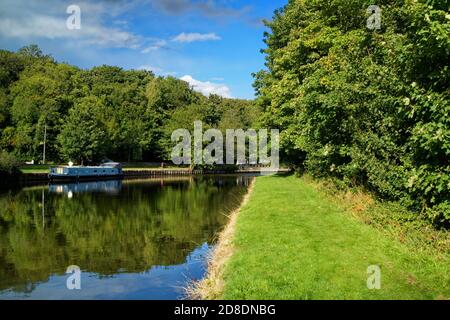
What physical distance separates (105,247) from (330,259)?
33.6 feet

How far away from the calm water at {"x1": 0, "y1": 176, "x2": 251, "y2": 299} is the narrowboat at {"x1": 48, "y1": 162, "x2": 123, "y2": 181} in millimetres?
24626

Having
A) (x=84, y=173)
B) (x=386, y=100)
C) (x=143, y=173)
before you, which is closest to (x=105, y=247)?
(x=386, y=100)

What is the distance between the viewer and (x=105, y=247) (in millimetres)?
17625

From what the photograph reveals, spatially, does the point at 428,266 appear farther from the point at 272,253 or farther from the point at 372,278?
the point at 272,253

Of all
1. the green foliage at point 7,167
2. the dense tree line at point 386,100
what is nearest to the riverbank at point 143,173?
the green foliage at point 7,167

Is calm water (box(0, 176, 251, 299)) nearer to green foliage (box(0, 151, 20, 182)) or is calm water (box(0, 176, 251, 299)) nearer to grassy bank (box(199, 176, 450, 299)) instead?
grassy bank (box(199, 176, 450, 299))

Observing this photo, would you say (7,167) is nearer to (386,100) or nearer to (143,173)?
(143,173)

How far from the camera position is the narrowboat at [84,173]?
5509 centimetres

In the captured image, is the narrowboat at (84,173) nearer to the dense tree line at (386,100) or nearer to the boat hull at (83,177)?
the boat hull at (83,177)

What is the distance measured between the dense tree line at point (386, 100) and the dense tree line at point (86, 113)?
145 ft

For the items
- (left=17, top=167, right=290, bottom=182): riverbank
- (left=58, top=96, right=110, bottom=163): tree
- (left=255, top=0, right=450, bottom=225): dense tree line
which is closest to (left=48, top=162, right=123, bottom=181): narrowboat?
(left=17, top=167, right=290, bottom=182): riverbank

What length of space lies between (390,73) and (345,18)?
11.2 meters
